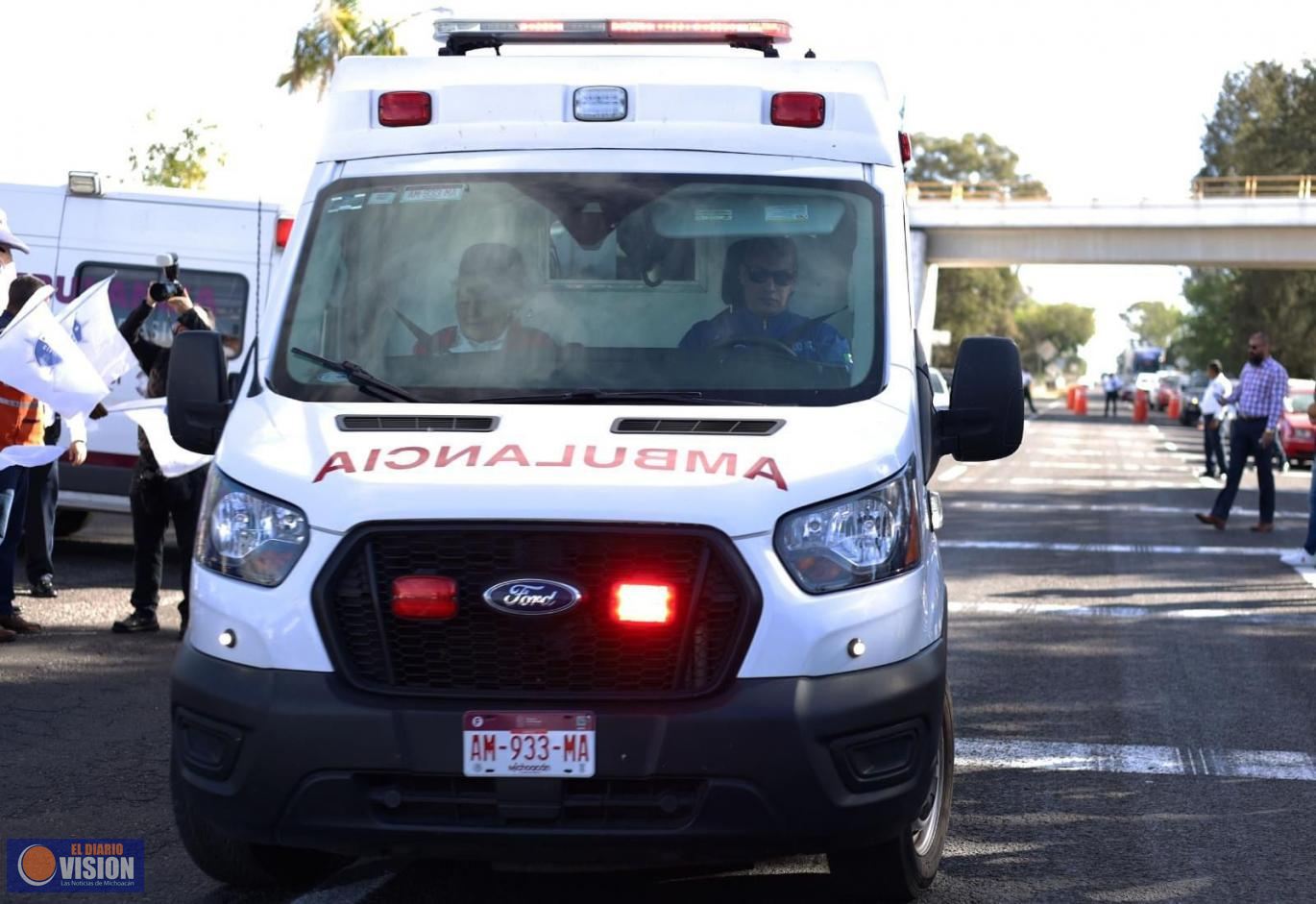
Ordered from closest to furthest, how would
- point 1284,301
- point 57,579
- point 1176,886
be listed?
point 1176,886 → point 57,579 → point 1284,301

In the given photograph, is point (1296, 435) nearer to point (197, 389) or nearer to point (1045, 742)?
point (1045, 742)

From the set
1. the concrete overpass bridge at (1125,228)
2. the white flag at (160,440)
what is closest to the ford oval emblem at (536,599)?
the white flag at (160,440)

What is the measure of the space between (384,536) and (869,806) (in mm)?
1363

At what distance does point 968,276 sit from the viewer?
10006cm

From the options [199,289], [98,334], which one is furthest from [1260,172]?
[98,334]

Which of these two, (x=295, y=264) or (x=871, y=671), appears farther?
(x=295, y=264)

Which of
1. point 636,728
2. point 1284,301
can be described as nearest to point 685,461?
point 636,728

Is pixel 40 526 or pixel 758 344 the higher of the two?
pixel 758 344

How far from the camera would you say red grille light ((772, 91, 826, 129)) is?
5633mm

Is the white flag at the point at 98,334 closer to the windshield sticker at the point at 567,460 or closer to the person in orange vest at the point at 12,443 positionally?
the person in orange vest at the point at 12,443

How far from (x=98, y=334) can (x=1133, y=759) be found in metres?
5.65

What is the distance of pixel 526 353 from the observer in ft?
17.0

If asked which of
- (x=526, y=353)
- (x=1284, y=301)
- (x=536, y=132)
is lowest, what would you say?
(x=1284, y=301)

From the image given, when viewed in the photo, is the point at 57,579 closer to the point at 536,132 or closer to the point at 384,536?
the point at 536,132
